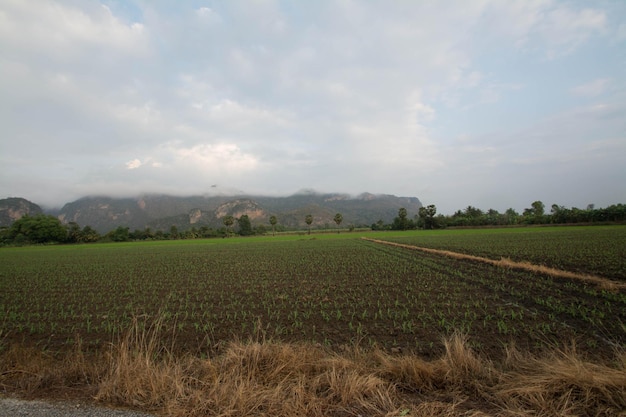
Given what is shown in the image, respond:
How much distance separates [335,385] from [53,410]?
3304 mm

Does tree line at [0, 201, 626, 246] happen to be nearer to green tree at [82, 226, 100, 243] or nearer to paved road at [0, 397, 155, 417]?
green tree at [82, 226, 100, 243]

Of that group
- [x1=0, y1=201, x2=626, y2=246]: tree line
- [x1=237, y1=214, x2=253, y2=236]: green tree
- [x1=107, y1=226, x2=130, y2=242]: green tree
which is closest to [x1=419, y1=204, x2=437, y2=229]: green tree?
[x1=0, y1=201, x2=626, y2=246]: tree line

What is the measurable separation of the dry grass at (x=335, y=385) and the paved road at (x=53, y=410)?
193mm

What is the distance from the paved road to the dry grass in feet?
0.63

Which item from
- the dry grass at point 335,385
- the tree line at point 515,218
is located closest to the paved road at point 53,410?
the dry grass at point 335,385

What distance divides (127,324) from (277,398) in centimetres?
840

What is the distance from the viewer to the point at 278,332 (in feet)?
26.8

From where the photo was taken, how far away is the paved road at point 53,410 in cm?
317

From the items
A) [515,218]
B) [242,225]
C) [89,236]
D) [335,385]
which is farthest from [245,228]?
[335,385]

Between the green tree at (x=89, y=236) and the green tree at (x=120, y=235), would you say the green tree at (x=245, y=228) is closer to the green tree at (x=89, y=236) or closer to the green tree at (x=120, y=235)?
the green tree at (x=120, y=235)

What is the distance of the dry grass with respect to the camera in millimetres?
3139

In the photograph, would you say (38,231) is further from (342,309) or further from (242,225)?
(342,309)

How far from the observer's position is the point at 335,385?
141 inches

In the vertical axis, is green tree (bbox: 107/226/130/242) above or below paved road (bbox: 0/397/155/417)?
below
